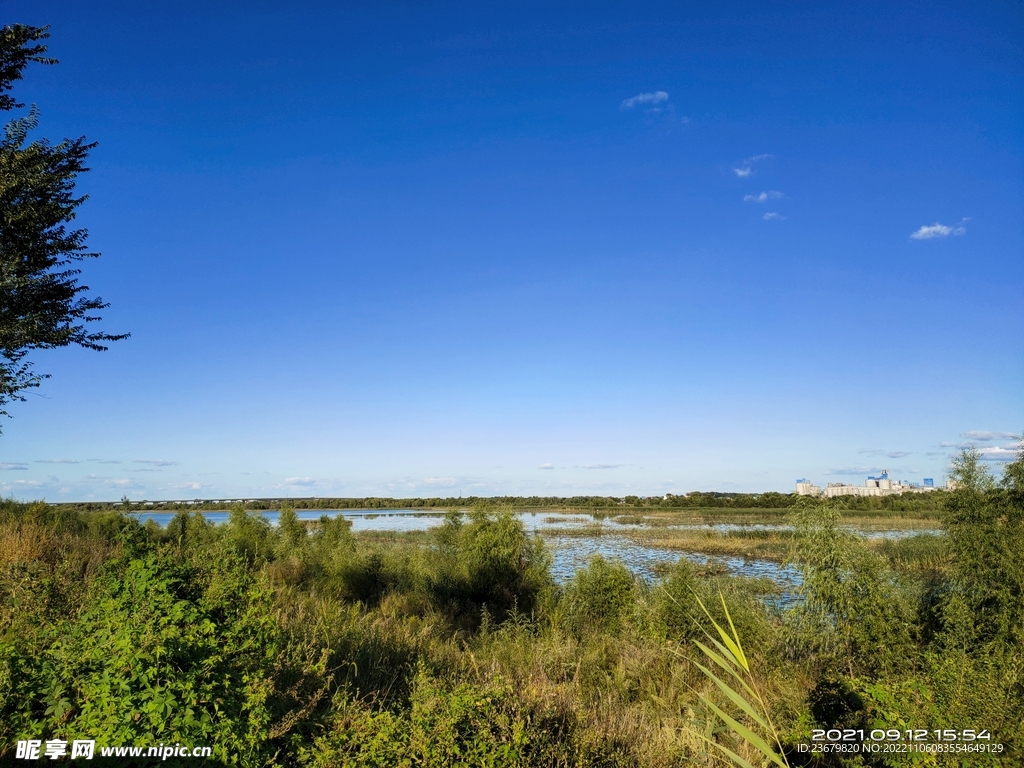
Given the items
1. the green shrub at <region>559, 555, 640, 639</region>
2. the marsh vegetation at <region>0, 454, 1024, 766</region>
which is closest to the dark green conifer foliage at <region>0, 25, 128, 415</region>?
the marsh vegetation at <region>0, 454, 1024, 766</region>

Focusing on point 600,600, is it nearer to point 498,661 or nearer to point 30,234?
point 498,661

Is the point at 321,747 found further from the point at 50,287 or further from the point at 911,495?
the point at 911,495

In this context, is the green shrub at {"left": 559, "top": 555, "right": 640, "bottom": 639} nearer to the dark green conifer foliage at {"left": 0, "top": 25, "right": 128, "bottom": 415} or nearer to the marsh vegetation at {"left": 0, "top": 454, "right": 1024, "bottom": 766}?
the marsh vegetation at {"left": 0, "top": 454, "right": 1024, "bottom": 766}

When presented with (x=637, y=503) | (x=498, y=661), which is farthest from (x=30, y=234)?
(x=637, y=503)

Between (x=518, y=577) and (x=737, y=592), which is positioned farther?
(x=518, y=577)

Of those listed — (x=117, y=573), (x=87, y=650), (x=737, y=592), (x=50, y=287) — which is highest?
(x=50, y=287)

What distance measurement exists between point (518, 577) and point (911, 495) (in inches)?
2621

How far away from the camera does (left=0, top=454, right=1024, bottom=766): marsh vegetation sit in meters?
3.86

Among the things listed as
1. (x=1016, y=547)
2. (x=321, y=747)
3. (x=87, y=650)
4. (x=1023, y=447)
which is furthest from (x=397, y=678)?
(x=1023, y=447)

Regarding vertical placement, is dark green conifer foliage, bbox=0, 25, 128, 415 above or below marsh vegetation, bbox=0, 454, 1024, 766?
above

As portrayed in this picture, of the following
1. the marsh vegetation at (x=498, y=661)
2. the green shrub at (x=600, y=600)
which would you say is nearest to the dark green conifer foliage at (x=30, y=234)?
the marsh vegetation at (x=498, y=661)

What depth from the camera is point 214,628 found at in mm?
4172

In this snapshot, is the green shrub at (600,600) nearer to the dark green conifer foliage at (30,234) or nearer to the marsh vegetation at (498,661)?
the marsh vegetation at (498,661)

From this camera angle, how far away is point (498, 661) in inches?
322
